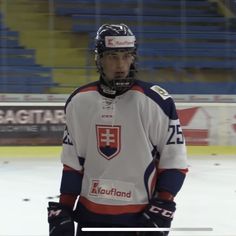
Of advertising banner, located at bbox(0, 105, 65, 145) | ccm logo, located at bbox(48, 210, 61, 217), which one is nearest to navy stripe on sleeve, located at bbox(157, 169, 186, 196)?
ccm logo, located at bbox(48, 210, 61, 217)

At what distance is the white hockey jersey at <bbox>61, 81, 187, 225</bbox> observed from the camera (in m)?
1.02

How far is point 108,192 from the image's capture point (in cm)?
104

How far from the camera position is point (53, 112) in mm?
5793

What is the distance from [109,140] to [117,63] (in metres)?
0.15

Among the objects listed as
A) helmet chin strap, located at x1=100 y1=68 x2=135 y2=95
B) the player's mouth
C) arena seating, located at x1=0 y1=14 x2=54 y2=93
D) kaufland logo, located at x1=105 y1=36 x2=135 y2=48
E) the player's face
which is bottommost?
arena seating, located at x1=0 y1=14 x2=54 y2=93

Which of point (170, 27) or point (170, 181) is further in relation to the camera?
point (170, 27)

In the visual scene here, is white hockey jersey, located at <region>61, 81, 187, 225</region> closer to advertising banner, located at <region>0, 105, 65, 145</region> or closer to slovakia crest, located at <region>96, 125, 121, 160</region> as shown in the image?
slovakia crest, located at <region>96, 125, 121, 160</region>

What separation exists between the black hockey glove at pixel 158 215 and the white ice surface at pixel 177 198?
2.45 feet

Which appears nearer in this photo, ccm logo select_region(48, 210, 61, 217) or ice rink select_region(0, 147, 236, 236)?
ccm logo select_region(48, 210, 61, 217)

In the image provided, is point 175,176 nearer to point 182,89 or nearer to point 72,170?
point 72,170

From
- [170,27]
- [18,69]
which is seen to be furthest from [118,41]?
[170,27]

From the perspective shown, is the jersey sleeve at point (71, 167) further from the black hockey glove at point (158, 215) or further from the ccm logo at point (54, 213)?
the black hockey glove at point (158, 215)

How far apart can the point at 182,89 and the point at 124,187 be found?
19.1 feet

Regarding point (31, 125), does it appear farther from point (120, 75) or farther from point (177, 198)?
point (120, 75)
